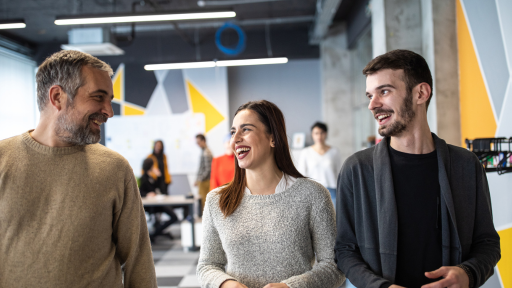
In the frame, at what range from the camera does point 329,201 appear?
1.59 meters

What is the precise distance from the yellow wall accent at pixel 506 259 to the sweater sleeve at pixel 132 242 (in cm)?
213

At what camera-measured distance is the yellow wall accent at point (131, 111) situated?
884 cm

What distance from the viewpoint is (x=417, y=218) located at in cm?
A: 134

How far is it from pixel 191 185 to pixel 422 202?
7747 millimetres

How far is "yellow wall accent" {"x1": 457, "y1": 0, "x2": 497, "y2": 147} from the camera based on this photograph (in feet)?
9.25

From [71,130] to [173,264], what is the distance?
13.1 feet

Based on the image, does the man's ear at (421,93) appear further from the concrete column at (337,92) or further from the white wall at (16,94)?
the white wall at (16,94)

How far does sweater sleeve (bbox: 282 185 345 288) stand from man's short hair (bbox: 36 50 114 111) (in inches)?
41.0

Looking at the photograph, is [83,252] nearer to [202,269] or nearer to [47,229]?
[47,229]

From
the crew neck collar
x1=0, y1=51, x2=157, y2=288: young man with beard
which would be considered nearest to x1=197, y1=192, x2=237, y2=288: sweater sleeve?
x1=0, y1=51, x2=157, y2=288: young man with beard

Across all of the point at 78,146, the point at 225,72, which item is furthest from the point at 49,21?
the point at 78,146

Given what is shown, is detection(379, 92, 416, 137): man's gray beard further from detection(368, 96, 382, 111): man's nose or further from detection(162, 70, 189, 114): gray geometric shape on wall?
detection(162, 70, 189, 114): gray geometric shape on wall

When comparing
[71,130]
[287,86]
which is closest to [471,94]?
[71,130]

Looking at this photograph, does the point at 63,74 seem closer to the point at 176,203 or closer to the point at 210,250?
the point at 210,250
